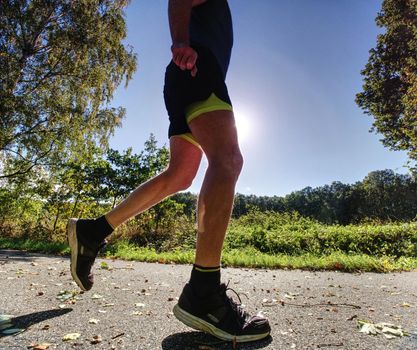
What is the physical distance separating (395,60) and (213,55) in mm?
21009

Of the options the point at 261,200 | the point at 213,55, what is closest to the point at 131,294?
the point at 213,55

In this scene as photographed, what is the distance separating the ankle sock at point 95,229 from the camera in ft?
6.39

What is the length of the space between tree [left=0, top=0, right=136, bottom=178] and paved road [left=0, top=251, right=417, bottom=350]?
9.51 metres

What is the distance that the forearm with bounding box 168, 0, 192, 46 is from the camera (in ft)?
5.47

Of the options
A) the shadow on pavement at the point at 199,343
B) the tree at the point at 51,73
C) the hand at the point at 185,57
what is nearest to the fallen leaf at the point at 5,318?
the shadow on pavement at the point at 199,343

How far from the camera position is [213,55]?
176cm

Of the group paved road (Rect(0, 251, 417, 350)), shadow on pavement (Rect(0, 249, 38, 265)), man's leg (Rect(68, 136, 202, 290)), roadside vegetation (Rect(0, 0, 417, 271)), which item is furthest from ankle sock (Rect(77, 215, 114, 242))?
roadside vegetation (Rect(0, 0, 417, 271))

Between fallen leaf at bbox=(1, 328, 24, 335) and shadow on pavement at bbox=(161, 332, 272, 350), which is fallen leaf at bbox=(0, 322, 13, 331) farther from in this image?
shadow on pavement at bbox=(161, 332, 272, 350)

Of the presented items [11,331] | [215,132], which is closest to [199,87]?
[215,132]

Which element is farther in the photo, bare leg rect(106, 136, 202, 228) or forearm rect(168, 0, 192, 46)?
bare leg rect(106, 136, 202, 228)

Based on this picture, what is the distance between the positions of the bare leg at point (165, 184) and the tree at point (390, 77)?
60.7 ft

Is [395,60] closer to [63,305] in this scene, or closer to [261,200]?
[63,305]

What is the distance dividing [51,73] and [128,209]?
11.8m

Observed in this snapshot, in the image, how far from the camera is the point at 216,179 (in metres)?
1.60
